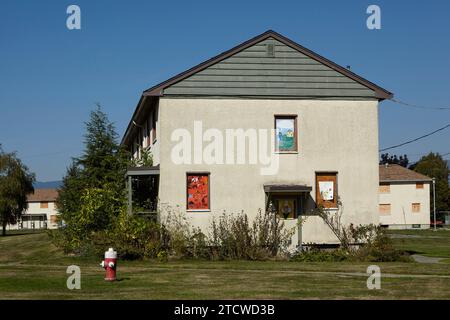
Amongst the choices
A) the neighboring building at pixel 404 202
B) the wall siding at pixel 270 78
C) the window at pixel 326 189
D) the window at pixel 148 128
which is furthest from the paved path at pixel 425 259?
the neighboring building at pixel 404 202

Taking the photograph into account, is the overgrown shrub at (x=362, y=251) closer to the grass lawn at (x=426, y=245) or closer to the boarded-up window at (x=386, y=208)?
the grass lawn at (x=426, y=245)

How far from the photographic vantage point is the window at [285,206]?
28312 millimetres

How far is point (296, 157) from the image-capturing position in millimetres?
28219

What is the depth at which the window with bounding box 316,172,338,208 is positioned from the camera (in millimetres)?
28359

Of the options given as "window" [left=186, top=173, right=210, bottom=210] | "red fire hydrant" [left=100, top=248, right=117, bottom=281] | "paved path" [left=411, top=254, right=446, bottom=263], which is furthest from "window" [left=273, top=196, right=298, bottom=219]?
"red fire hydrant" [left=100, top=248, right=117, bottom=281]

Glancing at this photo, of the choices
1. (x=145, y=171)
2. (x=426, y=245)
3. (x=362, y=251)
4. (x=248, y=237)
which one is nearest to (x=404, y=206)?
(x=426, y=245)

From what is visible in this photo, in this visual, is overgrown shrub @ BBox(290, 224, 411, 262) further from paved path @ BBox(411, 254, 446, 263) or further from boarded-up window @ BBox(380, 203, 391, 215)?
boarded-up window @ BBox(380, 203, 391, 215)

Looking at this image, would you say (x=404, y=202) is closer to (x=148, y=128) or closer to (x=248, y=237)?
(x=148, y=128)

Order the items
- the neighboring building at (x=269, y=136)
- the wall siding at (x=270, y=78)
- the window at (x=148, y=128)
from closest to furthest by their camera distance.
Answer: the neighboring building at (x=269, y=136), the wall siding at (x=270, y=78), the window at (x=148, y=128)

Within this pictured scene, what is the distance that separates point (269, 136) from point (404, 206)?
54.7 meters

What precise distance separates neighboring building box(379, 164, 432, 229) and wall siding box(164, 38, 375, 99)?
2063 inches

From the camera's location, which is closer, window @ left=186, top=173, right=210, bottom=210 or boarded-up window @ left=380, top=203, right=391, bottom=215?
window @ left=186, top=173, right=210, bottom=210

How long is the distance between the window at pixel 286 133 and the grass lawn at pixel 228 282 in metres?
6.00
